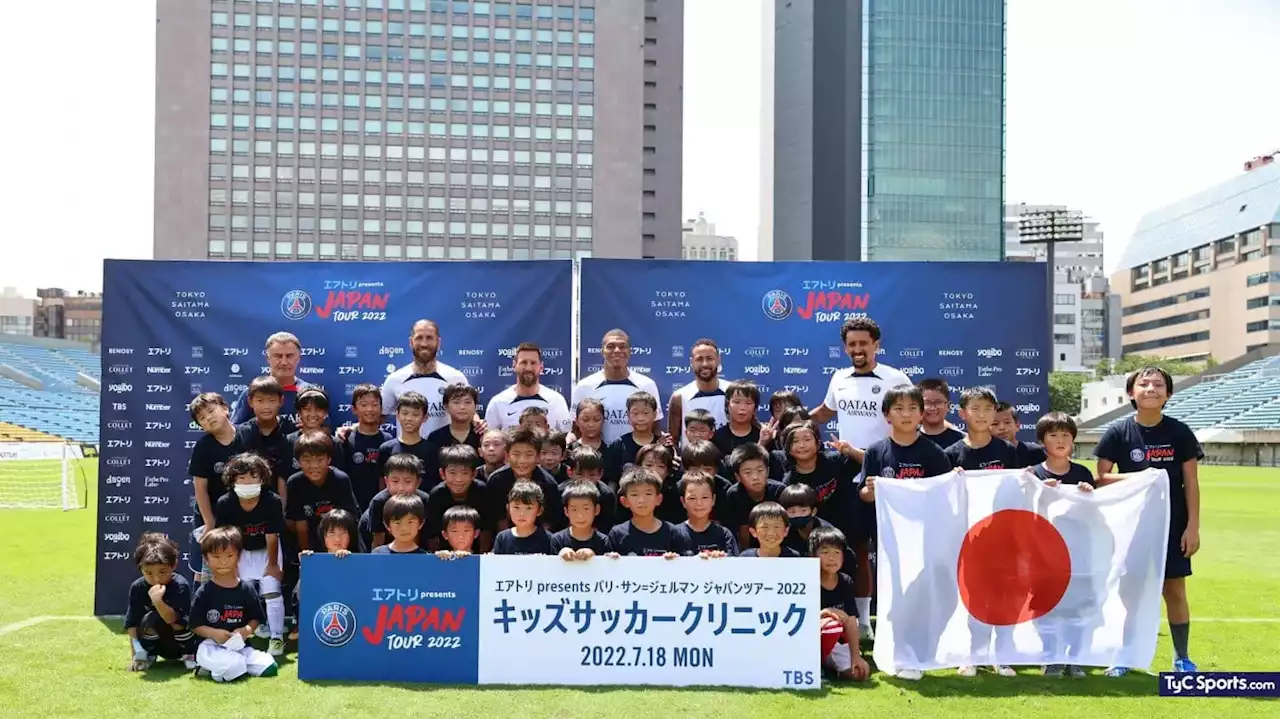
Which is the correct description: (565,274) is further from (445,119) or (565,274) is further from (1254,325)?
(1254,325)

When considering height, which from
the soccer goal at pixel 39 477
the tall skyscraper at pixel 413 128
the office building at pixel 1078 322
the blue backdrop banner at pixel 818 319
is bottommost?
the soccer goal at pixel 39 477

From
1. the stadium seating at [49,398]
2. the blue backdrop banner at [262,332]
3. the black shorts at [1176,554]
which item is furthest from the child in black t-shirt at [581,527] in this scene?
the stadium seating at [49,398]

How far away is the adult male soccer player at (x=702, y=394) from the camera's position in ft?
25.4

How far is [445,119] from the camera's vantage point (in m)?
84.6

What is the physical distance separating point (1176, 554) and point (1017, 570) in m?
1.05

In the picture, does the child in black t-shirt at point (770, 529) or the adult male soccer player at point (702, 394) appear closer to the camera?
the child in black t-shirt at point (770, 529)

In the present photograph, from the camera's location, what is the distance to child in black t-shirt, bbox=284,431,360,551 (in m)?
6.89

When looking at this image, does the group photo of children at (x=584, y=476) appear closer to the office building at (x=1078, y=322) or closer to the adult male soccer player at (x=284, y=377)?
the adult male soccer player at (x=284, y=377)

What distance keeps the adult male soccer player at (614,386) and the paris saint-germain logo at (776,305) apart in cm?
140

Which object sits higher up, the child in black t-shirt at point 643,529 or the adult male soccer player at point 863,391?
the adult male soccer player at point 863,391

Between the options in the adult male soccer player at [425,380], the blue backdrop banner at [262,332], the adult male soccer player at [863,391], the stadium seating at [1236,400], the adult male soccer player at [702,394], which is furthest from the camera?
the stadium seating at [1236,400]

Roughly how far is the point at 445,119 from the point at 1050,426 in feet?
272

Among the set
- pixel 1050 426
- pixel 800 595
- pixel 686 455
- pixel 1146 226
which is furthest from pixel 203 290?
pixel 1146 226

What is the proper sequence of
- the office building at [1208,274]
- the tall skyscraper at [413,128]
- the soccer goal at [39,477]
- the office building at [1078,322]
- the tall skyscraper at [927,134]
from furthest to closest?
the office building at [1078,322]
the office building at [1208,274]
the tall skyscraper at [927,134]
the tall skyscraper at [413,128]
the soccer goal at [39,477]
